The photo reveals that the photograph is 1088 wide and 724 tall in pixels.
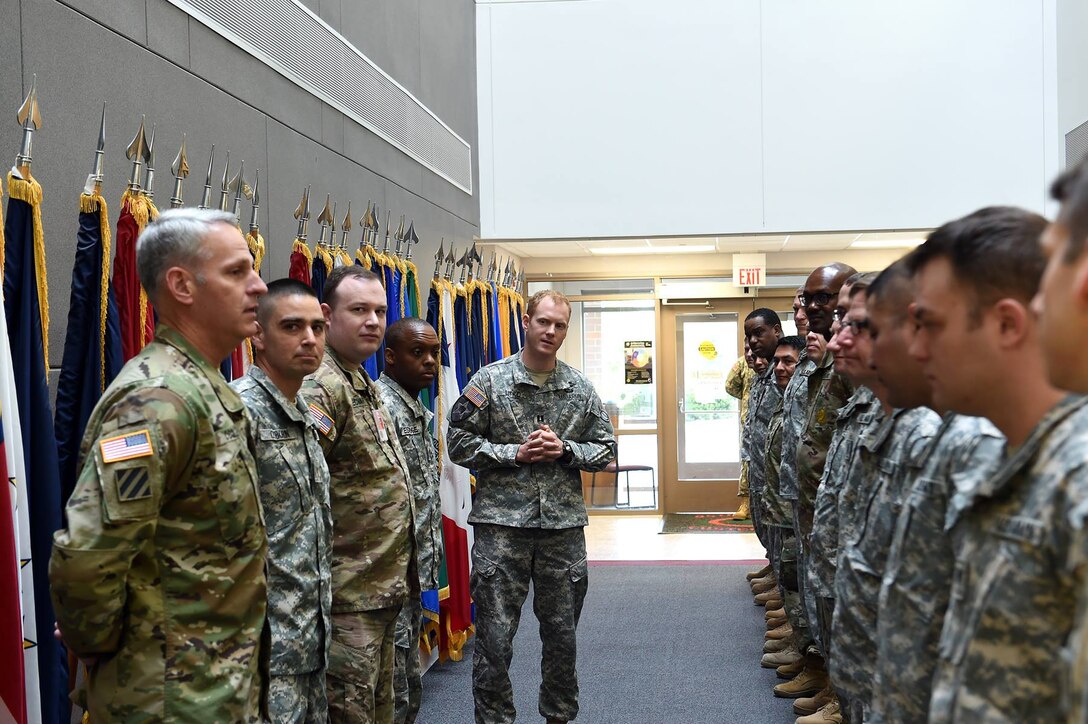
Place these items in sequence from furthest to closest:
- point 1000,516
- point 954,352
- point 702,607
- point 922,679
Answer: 1. point 702,607
2. point 922,679
3. point 954,352
4. point 1000,516

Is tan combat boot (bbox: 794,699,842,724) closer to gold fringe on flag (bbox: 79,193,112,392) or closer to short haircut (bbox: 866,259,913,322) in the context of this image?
short haircut (bbox: 866,259,913,322)

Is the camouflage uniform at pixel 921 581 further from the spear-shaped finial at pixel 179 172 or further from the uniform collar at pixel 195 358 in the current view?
the spear-shaped finial at pixel 179 172

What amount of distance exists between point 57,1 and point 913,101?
241 inches

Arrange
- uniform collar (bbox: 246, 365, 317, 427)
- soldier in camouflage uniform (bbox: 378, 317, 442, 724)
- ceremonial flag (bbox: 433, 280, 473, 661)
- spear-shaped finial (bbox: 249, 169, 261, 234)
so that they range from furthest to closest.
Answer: ceremonial flag (bbox: 433, 280, 473, 661) → soldier in camouflage uniform (bbox: 378, 317, 442, 724) → spear-shaped finial (bbox: 249, 169, 261, 234) → uniform collar (bbox: 246, 365, 317, 427)

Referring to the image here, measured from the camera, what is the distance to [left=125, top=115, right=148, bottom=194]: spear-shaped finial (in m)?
2.71

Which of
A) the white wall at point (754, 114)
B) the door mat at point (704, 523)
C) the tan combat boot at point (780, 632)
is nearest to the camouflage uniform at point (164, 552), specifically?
the tan combat boot at point (780, 632)

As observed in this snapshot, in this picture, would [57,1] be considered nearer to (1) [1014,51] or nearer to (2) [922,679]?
(2) [922,679]

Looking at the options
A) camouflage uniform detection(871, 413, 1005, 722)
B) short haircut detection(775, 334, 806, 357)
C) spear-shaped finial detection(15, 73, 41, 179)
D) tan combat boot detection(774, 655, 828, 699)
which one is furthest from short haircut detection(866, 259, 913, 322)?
short haircut detection(775, 334, 806, 357)

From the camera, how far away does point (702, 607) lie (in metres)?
6.19

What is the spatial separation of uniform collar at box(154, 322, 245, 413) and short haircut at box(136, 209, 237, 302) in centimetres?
7

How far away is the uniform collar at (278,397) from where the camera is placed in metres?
2.53

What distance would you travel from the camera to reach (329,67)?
4547 millimetres

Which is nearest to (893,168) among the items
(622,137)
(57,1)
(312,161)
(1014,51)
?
(1014,51)

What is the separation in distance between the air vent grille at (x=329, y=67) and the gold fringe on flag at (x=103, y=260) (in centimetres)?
101
